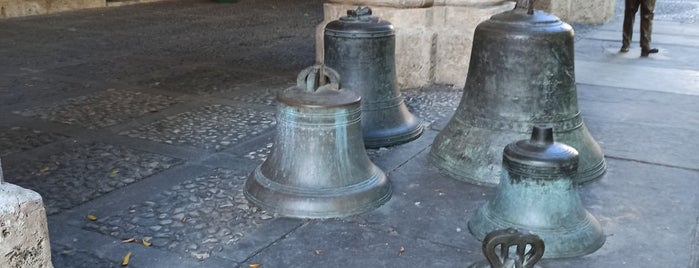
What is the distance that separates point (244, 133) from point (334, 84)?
1.43 m

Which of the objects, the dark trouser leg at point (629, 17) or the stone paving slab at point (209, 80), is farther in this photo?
the dark trouser leg at point (629, 17)

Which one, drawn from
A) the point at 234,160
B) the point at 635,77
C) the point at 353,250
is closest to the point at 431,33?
the point at 635,77

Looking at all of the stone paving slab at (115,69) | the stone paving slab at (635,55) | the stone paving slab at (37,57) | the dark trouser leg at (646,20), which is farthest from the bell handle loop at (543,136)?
the dark trouser leg at (646,20)

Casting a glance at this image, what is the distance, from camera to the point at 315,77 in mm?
3555

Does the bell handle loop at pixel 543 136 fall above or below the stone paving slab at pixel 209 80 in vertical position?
above

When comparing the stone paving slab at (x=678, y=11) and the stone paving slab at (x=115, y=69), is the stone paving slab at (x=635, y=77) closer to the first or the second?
the stone paving slab at (x=115, y=69)

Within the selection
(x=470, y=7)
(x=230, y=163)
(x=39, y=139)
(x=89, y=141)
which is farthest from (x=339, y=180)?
(x=470, y=7)

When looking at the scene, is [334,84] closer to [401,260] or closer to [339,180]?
[339,180]

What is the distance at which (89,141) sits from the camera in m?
4.68

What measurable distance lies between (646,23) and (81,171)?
6283mm

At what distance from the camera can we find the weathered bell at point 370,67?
4477 mm

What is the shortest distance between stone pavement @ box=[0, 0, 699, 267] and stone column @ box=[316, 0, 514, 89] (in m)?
0.18

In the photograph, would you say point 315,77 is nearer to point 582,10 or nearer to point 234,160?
point 234,160

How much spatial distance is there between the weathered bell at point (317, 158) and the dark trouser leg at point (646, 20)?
5452mm
